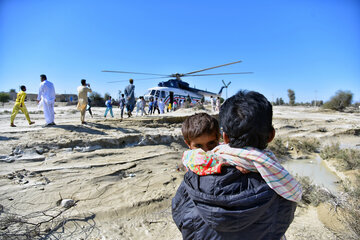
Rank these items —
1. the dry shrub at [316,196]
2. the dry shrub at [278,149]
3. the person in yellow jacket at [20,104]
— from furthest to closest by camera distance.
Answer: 1. the dry shrub at [278,149]
2. the person in yellow jacket at [20,104]
3. the dry shrub at [316,196]

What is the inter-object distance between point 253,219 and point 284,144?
28.8ft

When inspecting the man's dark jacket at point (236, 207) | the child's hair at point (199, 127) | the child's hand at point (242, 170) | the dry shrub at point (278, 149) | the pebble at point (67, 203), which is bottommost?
the dry shrub at point (278, 149)

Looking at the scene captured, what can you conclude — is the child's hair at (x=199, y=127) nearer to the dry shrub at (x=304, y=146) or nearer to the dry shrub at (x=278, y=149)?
the dry shrub at (x=278, y=149)

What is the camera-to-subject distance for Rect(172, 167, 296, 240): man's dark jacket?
0.93 metres

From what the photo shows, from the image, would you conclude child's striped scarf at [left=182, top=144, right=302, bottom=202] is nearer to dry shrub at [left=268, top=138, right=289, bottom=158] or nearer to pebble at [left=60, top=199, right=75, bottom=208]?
pebble at [left=60, top=199, right=75, bottom=208]

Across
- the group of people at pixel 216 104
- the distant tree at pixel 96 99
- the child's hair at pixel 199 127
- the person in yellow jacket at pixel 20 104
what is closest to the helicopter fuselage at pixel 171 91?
the group of people at pixel 216 104

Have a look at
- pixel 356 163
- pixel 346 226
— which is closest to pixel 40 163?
pixel 346 226

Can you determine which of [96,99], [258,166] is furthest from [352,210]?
[96,99]

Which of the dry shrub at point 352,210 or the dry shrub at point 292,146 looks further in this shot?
the dry shrub at point 292,146

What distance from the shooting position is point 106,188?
3389 millimetres

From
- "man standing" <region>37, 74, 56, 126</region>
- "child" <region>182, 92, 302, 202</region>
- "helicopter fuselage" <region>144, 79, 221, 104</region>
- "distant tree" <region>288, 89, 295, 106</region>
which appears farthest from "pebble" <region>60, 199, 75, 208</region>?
"distant tree" <region>288, 89, 295, 106</region>

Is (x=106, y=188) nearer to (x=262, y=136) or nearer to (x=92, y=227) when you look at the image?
(x=92, y=227)

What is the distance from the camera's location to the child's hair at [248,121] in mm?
987

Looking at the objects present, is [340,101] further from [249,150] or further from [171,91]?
[249,150]
